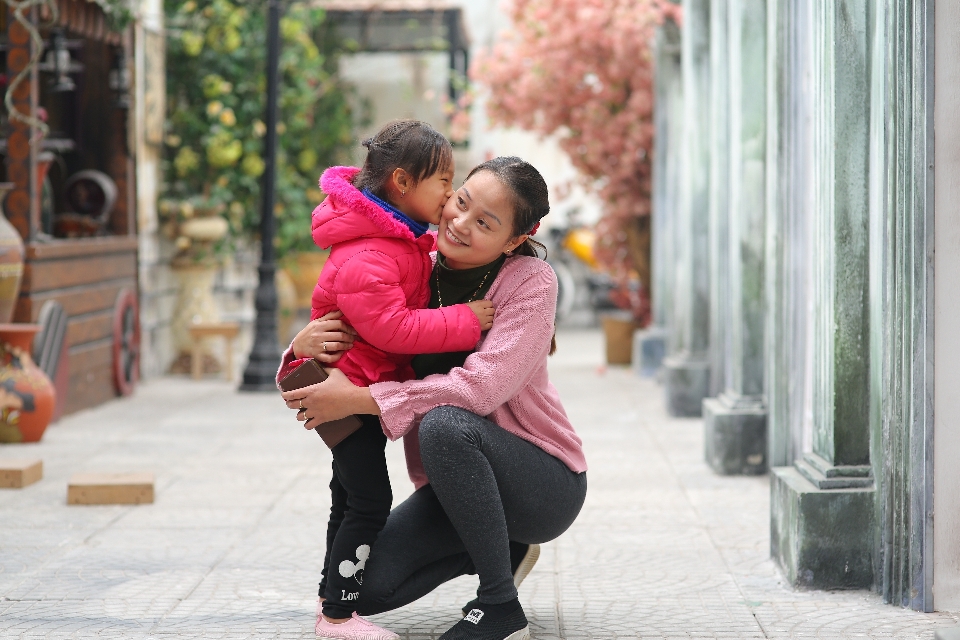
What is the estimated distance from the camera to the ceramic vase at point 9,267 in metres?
6.62

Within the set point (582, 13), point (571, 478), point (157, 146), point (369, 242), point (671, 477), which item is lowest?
point (671, 477)

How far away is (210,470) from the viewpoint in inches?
237

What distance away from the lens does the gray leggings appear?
121 inches

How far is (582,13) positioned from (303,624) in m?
7.69

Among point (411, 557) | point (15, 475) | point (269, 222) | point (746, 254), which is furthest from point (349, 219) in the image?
point (269, 222)

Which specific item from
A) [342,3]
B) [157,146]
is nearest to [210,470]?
[157,146]

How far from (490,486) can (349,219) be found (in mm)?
738

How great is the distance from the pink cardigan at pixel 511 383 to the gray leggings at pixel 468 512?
4 cm

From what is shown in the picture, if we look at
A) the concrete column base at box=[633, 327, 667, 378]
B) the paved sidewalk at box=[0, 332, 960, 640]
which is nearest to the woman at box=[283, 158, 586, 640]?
the paved sidewalk at box=[0, 332, 960, 640]

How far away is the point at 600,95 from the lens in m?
10.8

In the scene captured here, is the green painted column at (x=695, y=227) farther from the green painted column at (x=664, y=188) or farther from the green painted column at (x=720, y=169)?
the green painted column at (x=664, y=188)

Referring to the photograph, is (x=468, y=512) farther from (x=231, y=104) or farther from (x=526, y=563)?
(x=231, y=104)

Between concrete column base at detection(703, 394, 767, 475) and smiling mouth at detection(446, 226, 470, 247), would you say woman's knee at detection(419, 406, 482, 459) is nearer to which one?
smiling mouth at detection(446, 226, 470, 247)

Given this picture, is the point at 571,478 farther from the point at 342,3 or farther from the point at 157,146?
the point at 342,3
